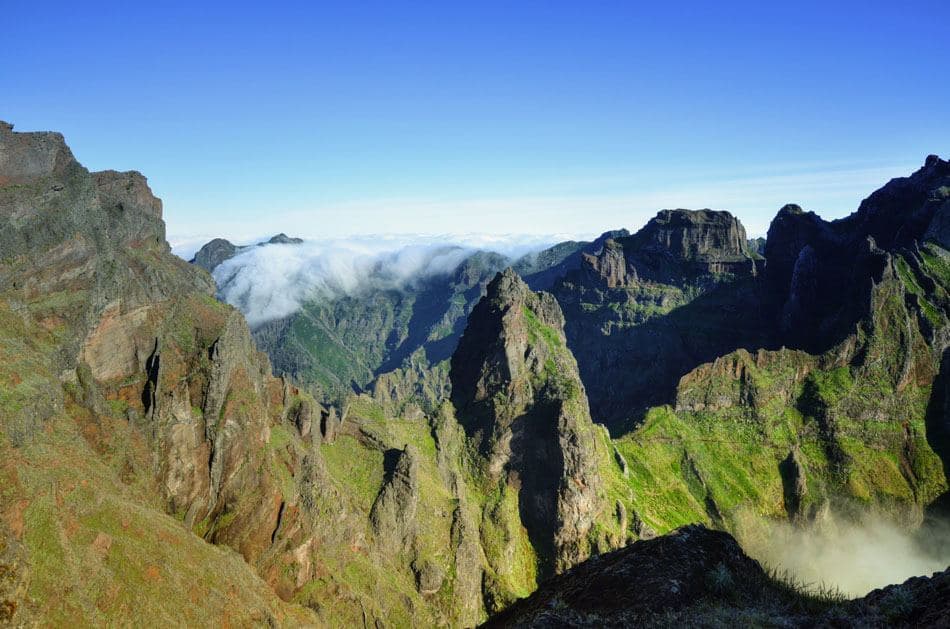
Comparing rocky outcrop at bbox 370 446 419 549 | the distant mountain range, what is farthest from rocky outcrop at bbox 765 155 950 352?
rocky outcrop at bbox 370 446 419 549

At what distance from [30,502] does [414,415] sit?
84840 millimetres

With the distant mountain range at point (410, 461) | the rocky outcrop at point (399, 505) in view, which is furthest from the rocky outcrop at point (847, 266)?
the rocky outcrop at point (399, 505)

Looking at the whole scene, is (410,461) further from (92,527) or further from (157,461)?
(92,527)

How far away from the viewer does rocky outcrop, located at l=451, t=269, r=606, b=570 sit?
107000 mm

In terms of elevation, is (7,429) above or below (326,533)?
above

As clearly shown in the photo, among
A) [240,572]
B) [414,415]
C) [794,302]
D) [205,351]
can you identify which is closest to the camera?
[240,572]

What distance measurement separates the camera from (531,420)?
4594 inches

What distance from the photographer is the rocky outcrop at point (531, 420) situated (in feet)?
351

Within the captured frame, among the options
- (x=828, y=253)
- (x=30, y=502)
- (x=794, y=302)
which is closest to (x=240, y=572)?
(x=30, y=502)

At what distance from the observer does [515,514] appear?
11000cm

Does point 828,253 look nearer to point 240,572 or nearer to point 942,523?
point 942,523

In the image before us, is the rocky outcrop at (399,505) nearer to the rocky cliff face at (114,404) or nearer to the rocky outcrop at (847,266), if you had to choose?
the rocky cliff face at (114,404)

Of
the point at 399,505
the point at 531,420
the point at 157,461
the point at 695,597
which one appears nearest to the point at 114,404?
the point at 157,461

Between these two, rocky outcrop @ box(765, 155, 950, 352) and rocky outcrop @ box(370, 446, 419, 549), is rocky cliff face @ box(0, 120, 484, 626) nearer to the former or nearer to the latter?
rocky outcrop @ box(370, 446, 419, 549)
